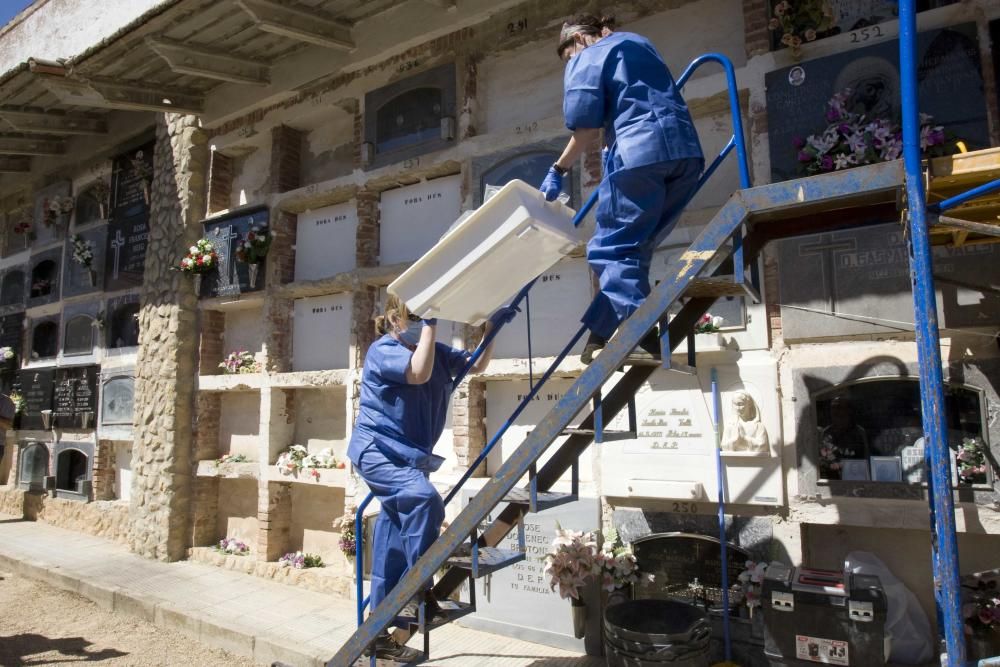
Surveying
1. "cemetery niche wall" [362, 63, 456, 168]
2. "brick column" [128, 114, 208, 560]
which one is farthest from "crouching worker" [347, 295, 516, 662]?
"brick column" [128, 114, 208, 560]

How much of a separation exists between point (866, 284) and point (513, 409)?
2.73 metres

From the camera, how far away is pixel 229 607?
217 inches

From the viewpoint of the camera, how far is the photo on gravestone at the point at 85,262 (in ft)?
29.2

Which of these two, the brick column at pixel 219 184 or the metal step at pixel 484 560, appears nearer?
the metal step at pixel 484 560

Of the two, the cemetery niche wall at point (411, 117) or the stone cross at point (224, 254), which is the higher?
the cemetery niche wall at point (411, 117)

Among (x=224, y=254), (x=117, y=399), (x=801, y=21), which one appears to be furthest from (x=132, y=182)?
(x=801, y=21)

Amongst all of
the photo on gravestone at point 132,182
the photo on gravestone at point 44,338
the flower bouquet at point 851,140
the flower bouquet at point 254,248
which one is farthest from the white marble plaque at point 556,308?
the photo on gravestone at point 44,338

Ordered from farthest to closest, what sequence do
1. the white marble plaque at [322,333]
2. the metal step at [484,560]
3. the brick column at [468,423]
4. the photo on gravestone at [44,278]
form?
the photo on gravestone at [44,278]
the white marble plaque at [322,333]
the brick column at [468,423]
the metal step at [484,560]

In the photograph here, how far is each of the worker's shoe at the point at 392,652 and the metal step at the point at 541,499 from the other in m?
0.93

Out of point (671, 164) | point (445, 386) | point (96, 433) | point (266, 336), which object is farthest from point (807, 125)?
point (96, 433)

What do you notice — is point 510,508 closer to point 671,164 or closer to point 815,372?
point 671,164

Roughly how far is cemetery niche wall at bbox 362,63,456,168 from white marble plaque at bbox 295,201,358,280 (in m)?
0.69

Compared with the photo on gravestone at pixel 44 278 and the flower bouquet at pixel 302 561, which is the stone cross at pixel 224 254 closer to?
the flower bouquet at pixel 302 561

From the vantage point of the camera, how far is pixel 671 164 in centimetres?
270
